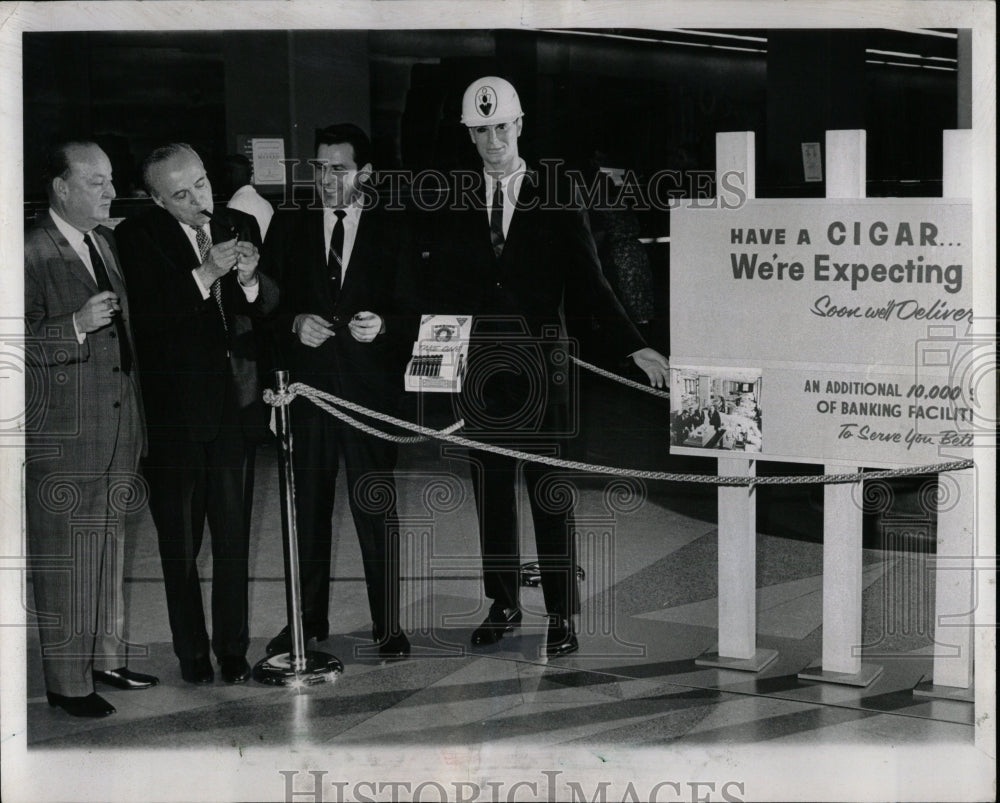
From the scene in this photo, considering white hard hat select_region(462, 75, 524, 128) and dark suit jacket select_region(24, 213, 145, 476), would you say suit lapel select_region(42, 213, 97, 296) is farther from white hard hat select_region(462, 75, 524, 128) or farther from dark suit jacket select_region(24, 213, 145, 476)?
white hard hat select_region(462, 75, 524, 128)

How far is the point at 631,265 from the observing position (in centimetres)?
470

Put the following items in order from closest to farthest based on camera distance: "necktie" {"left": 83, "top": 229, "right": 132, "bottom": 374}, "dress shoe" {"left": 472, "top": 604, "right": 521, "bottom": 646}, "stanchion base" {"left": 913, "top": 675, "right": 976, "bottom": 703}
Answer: "necktie" {"left": 83, "top": 229, "right": 132, "bottom": 374}, "stanchion base" {"left": 913, "top": 675, "right": 976, "bottom": 703}, "dress shoe" {"left": 472, "top": 604, "right": 521, "bottom": 646}

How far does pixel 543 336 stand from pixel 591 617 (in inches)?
35.2

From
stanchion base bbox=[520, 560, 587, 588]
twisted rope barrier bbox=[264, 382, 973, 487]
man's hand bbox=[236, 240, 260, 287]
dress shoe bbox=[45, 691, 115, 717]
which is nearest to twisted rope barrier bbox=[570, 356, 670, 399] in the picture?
twisted rope barrier bbox=[264, 382, 973, 487]

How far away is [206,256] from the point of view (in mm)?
4652

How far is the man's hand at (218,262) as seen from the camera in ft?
15.2

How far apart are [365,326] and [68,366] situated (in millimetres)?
893

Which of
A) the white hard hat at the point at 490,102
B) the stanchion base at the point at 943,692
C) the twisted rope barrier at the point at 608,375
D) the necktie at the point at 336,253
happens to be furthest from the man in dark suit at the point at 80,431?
the stanchion base at the point at 943,692

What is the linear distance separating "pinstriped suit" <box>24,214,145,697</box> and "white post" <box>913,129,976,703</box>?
245 cm

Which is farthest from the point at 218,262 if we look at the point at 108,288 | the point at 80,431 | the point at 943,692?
the point at 943,692

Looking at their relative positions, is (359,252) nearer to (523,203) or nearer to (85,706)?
(523,203)

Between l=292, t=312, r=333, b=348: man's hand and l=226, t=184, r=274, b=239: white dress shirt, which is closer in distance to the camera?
l=226, t=184, r=274, b=239: white dress shirt

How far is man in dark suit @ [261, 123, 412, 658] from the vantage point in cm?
462

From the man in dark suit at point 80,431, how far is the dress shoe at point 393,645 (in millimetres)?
704
